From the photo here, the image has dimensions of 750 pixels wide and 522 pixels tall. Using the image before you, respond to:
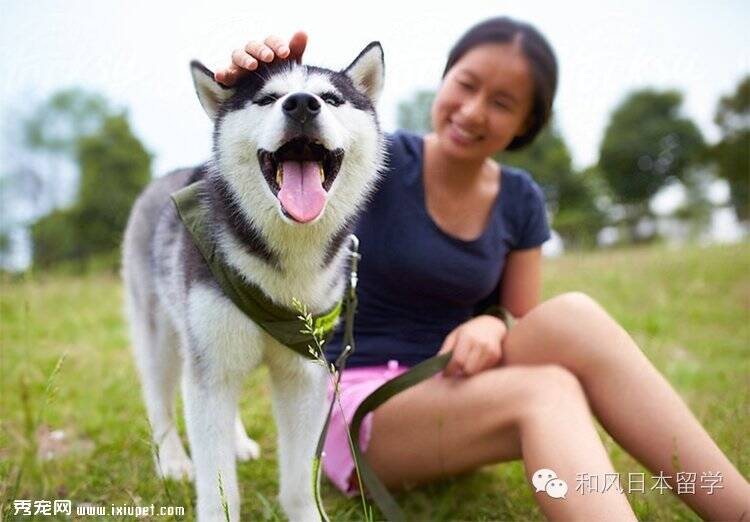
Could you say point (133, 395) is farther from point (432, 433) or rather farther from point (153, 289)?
point (432, 433)

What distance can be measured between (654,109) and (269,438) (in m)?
10.5

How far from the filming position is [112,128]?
7.38 meters

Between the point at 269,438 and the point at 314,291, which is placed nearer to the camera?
the point at 314,291

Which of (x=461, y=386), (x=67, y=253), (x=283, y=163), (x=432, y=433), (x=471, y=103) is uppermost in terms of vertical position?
(x=471, y=103)

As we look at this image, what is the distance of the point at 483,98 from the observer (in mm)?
1991

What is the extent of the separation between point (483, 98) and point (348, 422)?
1041 mm

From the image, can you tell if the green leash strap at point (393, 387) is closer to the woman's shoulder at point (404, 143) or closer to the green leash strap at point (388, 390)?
the green leash strap at point (388, 390)

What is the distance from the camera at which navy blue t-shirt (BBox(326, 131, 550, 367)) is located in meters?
2.10

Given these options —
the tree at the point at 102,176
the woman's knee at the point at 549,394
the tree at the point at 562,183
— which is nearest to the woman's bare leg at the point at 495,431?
the woman's knee at the point at 549,394

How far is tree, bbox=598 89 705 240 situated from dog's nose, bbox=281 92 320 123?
28.4 ft

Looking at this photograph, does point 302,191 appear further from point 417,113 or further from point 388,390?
point 417,113

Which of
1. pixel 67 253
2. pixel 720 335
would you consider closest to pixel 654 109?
pixel 720 335

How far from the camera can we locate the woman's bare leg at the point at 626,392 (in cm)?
167

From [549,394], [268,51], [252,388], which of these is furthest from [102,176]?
[549,394]
